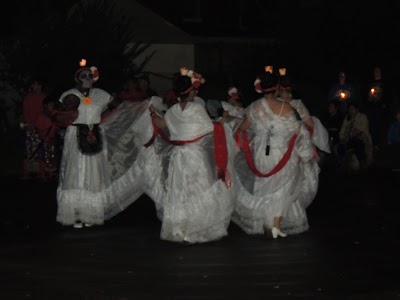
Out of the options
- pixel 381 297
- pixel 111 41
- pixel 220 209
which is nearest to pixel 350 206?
pixel 220 209

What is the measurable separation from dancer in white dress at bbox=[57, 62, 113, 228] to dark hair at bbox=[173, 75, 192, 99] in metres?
1.85

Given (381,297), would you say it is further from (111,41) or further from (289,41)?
(289,41)

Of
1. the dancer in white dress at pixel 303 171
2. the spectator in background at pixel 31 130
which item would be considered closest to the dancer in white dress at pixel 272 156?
the dancer in white dress at pixel 303 171

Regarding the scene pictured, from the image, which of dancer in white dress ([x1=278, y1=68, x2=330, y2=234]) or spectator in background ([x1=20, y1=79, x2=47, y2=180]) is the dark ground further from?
spectator in background ([x1=20, y1=79, x2=47, y2=180])

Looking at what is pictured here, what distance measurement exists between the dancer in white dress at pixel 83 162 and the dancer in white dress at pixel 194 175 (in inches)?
64.8

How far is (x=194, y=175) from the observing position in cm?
1377

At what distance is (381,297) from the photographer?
1012 centimetres

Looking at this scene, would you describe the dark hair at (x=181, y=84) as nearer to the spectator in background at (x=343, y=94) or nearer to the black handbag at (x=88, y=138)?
the black handbag at (x=88, y=138)

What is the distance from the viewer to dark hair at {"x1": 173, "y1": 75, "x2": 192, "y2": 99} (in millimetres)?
13695

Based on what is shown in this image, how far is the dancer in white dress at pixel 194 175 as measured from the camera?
13.7 meters

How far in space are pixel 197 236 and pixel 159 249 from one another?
2.26 feet

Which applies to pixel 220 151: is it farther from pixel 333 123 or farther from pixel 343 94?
pixel 343 94

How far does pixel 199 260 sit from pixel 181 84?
2.28 metres

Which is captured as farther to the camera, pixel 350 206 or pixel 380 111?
pixel 380 111
